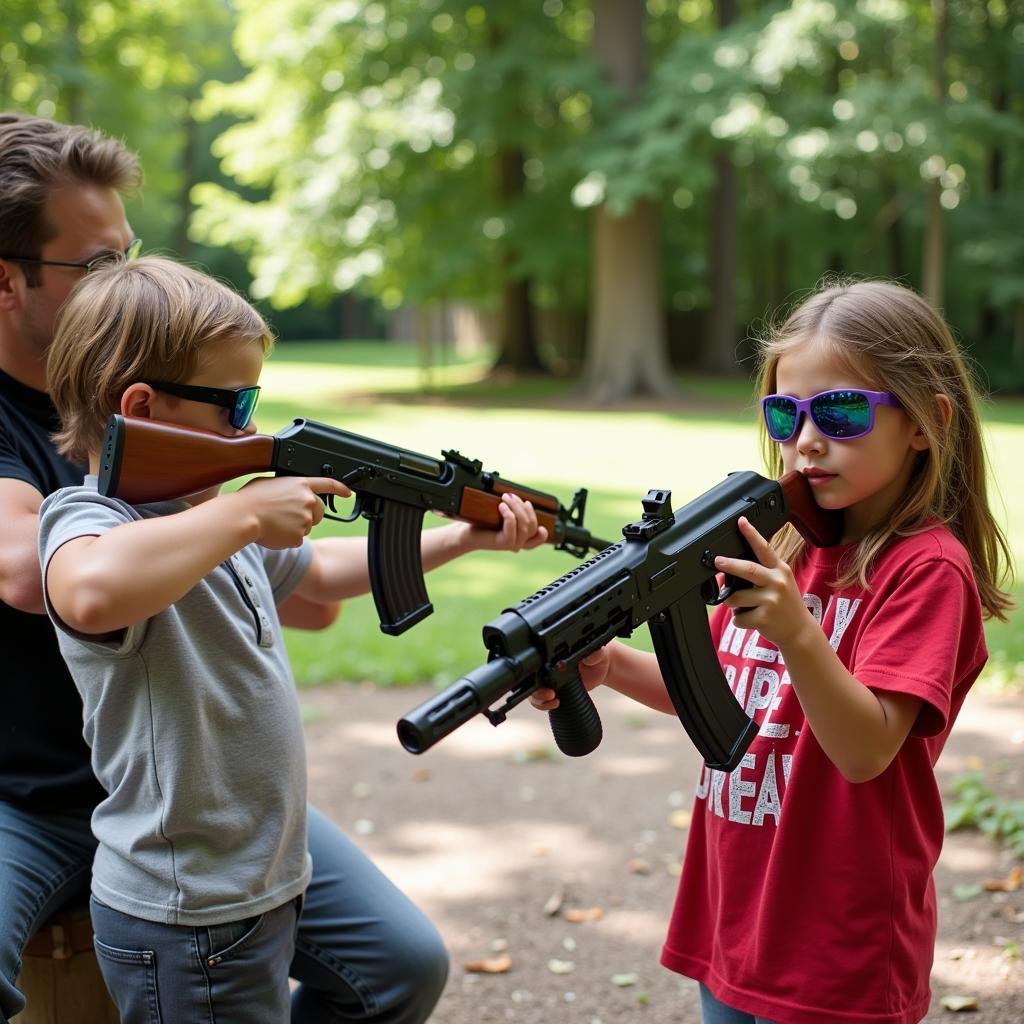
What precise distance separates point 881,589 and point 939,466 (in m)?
0.28

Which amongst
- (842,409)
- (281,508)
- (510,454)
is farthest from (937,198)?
(281,508)

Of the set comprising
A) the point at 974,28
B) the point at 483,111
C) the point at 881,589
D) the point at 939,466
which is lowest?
the point at 881,589

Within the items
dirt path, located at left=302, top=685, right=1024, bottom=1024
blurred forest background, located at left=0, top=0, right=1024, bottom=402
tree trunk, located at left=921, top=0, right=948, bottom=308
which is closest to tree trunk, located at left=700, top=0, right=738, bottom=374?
blurred forest background, located at left=0, top=0, right=1024, bottom=402

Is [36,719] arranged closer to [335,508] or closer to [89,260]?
[335,508]

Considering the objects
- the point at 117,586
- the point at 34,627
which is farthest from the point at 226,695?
the point at 34,627

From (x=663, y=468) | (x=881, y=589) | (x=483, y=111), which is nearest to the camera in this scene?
(x=881, y=589)

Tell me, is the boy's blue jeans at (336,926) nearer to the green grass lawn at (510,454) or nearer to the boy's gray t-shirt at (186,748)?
Answer: the boy's gray t-shirt at (186,748)

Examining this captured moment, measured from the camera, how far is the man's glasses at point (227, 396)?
226 centimetres

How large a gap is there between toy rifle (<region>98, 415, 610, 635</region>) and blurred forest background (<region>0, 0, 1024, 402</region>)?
1393 centimetres

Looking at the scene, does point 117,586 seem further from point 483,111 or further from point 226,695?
point 483,111

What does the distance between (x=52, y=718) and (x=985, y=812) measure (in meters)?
3.82

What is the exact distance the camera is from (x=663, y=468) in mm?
13750

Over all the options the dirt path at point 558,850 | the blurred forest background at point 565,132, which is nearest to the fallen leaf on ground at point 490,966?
the dirt path at point 558,850

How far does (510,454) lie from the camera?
49.6 feet
